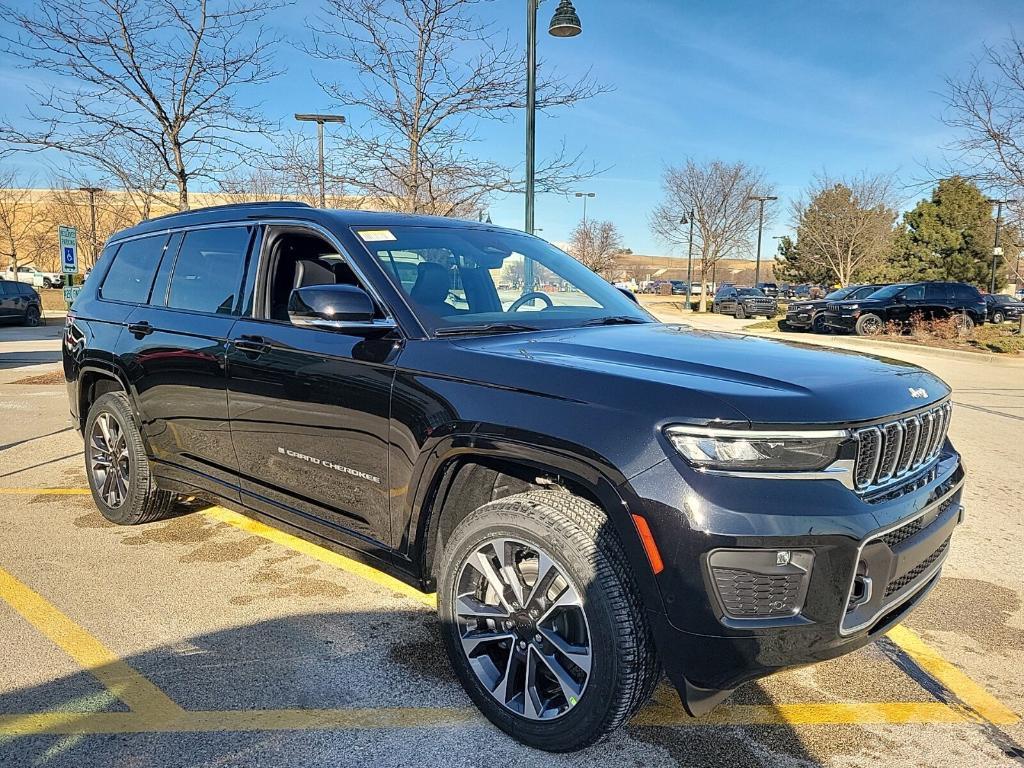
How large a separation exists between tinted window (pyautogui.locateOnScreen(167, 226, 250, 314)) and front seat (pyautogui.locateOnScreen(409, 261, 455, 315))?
3.48ft

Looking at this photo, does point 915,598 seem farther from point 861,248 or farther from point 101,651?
point 861,248

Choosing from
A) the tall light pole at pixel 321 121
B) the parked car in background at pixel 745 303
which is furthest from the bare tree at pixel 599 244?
the tall light pole at pixel 321 121

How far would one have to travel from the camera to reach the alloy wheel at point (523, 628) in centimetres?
240

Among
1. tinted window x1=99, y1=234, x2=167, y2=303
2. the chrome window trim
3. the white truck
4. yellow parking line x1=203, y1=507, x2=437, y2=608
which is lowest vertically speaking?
yellow parking line x1=203, y1=507, x2=437, y2=608

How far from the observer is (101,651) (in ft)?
10.4

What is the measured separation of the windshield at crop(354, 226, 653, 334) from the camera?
3.14m

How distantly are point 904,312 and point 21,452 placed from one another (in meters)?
22.3

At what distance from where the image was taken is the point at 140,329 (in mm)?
4242

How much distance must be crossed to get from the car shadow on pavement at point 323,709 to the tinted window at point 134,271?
224 centimetres

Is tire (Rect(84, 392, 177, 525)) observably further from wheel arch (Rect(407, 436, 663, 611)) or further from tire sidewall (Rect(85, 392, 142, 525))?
wheel arch (Rect(407, 436, 663, 611))

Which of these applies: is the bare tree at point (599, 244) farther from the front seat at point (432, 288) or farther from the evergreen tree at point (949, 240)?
the front seat at point (432, 288)

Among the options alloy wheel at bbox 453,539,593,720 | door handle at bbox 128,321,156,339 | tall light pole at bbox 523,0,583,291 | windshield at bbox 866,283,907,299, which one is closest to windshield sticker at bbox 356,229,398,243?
alloy wheel at bbox 453,539,593,720

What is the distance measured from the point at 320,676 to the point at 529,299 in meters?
1.92

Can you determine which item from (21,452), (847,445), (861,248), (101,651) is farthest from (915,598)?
(861,248)
